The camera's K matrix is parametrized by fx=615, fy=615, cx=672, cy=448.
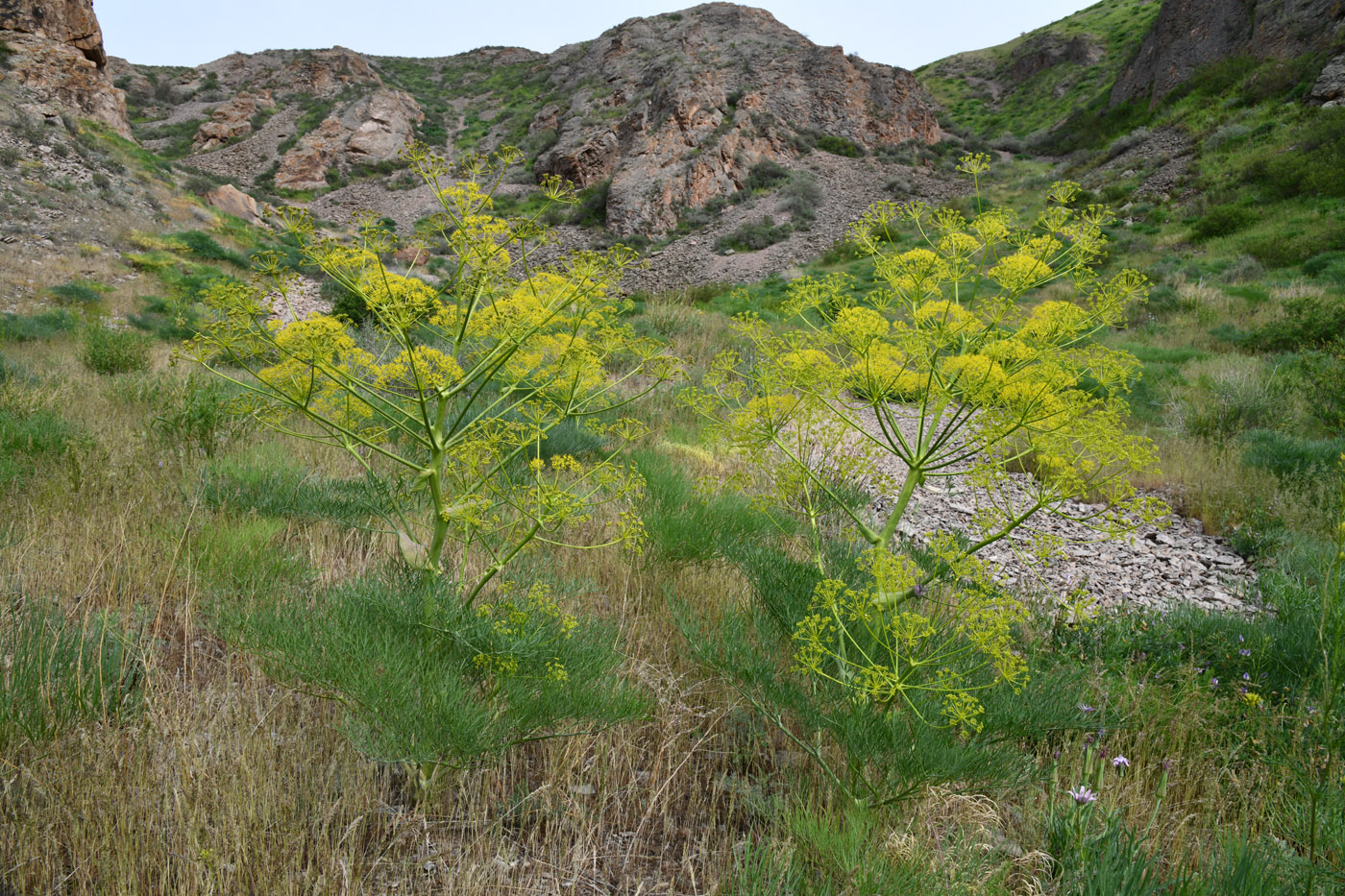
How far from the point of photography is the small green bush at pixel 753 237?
25.2m

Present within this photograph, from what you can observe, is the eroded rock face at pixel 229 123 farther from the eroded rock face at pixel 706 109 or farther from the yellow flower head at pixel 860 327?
the yellow flower head at pixel 860 327

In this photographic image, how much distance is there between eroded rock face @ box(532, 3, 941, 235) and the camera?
3009 cm

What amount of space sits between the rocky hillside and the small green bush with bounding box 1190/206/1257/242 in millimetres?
19218

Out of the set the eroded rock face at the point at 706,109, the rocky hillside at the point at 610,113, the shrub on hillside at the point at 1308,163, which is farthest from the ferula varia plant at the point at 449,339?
the eroded rock face at the point at 706,109

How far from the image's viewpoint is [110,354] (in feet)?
21.2

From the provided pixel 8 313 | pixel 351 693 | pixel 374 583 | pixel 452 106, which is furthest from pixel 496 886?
pixel 452 106

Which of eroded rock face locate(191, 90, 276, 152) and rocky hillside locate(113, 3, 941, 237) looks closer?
rocky hillside locate(113, 3, 941, 237)

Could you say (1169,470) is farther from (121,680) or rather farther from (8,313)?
(8,313)

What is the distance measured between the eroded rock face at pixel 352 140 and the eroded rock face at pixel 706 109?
1003cm

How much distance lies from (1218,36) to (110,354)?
44.8 metres

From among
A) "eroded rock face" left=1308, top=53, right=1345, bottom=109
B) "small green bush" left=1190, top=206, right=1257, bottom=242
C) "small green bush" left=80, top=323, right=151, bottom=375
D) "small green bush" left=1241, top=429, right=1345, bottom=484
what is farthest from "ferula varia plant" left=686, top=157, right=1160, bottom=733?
"eroded rock face" left=1308, top=53, right=1345, bottom=109

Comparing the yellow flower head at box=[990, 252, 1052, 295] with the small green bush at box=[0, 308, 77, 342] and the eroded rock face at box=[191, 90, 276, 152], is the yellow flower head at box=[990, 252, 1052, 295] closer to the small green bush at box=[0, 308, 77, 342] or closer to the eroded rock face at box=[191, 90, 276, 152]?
the small green bush at box=[0, 308, 77, 342]

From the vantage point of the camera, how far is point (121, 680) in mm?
1728

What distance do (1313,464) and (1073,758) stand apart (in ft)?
15.5
